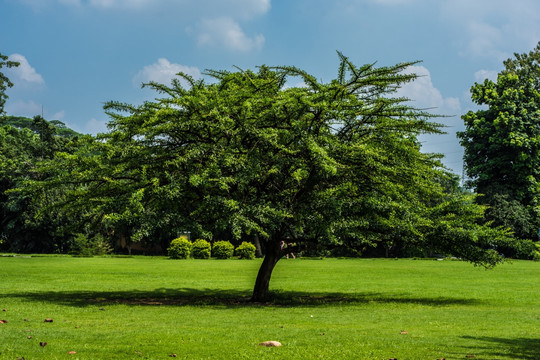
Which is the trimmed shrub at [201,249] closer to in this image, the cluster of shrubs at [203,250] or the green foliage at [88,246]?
the cluster of shrubs at [203,250]

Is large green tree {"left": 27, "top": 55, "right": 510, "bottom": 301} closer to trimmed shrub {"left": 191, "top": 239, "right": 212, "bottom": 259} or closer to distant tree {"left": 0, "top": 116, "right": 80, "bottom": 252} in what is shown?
trimmed shrub {"left": 191, "top": 239, "right": 212, "bottom": 259}

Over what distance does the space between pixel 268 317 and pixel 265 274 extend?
15.4 ft

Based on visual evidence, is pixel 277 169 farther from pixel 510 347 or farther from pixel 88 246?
pixel 88 246

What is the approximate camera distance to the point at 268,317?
12539mm

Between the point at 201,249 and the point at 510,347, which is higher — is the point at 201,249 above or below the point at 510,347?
above

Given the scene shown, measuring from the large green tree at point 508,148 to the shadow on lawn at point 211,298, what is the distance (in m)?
31.9

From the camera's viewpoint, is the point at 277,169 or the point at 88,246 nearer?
the point at 277,169

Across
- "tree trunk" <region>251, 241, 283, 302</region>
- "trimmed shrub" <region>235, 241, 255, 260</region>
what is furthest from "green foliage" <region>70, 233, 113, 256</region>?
"tree trunk" <region>251, 241, 283, 302</region>

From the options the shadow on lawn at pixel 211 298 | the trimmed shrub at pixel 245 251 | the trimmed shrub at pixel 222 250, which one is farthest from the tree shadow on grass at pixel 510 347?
the trimmed shrub at pixel 222 250

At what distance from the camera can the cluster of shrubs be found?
4394 cm

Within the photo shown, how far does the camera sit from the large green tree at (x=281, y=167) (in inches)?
568

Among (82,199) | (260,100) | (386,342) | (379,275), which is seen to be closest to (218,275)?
(379,275)

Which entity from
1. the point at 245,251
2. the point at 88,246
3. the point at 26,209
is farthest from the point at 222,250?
the point at 26,209

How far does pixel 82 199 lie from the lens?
16.4 m
